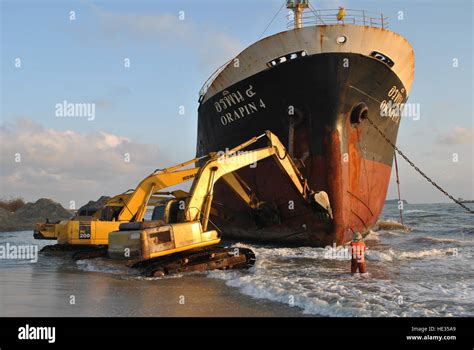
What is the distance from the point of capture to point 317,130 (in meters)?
15.2

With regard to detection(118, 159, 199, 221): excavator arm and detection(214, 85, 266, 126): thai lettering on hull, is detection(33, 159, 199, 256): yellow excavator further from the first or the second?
detection(214, 85, 266, 126): thai lettering on hull

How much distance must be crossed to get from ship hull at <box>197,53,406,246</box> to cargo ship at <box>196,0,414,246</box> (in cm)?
3

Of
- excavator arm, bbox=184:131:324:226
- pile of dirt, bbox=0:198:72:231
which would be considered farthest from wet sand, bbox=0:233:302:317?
pile of dirt, bbox=0:198:72:231

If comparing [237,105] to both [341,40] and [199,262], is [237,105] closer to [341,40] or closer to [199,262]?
[341,40]

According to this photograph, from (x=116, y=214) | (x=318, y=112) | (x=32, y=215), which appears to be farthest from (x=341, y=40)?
(x=32, y=215)

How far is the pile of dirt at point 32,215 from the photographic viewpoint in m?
36.2

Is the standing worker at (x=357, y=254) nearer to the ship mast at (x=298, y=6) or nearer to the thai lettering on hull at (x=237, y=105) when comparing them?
the thai lettering on hull at (x=237, y=105)

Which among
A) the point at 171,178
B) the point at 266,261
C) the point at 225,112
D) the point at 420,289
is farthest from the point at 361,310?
the point at 225,112

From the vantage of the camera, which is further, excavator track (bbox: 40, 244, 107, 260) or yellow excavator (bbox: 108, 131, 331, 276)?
excavator track (bbox: 40, 244, 107, 260)

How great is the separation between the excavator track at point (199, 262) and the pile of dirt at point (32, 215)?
28.7 meters

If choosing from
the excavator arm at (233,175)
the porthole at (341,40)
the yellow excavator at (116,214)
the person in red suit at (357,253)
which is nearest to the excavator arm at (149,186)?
the yellow excavator at (116,214)

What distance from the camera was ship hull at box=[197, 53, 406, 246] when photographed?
14.9 meters
